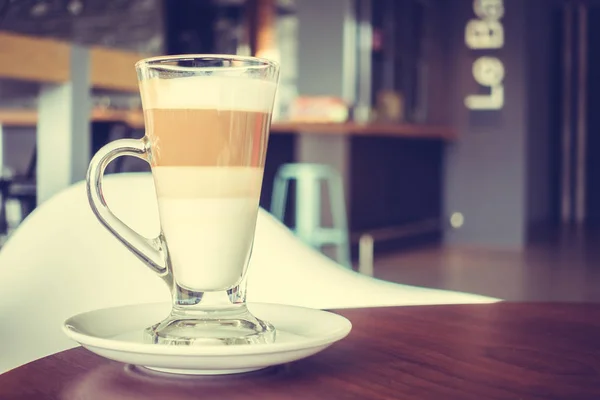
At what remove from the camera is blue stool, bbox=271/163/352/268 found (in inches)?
232

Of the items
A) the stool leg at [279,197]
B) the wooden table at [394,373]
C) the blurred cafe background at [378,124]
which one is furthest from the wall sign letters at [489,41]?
the wooden table at [394,373]

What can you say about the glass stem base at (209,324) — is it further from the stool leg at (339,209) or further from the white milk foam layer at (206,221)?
the stool leg at (339,209)

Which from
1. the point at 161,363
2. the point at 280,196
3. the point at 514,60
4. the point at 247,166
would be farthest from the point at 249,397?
the point at 514,60

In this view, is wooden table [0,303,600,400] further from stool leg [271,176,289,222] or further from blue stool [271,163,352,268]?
stool leg [271,176,289,222]

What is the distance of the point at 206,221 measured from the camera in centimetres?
62

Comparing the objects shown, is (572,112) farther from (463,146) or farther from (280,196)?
(280,196)

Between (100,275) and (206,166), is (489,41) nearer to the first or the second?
(100,275)

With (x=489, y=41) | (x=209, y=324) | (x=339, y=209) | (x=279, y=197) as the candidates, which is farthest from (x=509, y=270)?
(x=209, y=324)

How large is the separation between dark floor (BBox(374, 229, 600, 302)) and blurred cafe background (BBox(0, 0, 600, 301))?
2 cm

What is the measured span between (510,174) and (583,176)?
4578 millimetres

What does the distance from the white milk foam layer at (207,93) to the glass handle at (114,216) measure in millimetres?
37

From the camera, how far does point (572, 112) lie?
1209 cm

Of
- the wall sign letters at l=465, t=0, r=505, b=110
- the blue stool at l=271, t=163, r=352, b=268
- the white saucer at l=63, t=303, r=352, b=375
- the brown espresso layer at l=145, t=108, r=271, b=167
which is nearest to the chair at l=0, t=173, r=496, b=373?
the white saucer at l=63, t=303, r=352, b=375

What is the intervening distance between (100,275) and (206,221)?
492 millimetres
